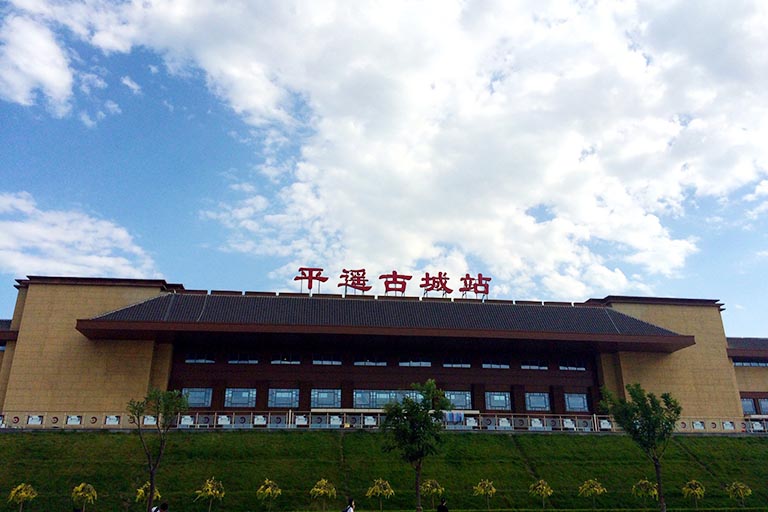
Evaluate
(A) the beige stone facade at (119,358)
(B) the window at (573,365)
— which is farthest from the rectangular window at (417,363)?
(A) the beige stone facade at (119,358)

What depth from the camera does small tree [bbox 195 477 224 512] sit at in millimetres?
25984

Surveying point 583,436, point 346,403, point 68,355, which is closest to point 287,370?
point 346,403

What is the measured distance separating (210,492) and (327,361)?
18033 millimetres

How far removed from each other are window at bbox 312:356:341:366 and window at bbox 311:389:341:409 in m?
1.80

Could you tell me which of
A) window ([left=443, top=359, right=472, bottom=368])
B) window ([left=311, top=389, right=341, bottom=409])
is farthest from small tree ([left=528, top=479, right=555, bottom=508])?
window ([left=311, top=389, right=341, bottom=409])

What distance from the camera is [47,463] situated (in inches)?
1169

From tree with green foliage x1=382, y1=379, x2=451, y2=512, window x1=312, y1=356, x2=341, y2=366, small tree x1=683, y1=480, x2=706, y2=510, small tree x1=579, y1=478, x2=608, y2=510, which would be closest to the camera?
tree with green foliage x1=382, y1=379, x2=451, y2=512

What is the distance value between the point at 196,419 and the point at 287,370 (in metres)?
8.95

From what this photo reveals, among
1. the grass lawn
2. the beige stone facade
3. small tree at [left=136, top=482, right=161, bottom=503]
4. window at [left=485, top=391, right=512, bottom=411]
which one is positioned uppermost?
the beige stone facade

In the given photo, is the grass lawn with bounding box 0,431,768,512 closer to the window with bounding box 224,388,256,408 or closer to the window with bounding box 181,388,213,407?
the window with bounding box 224,388,256,408

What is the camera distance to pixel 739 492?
2847 centimetres

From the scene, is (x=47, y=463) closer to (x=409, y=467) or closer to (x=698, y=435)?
(x=409, y=467)

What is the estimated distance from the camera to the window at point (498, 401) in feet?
144

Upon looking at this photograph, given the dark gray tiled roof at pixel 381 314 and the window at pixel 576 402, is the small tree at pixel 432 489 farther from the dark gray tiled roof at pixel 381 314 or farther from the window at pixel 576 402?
the window at pixel 576 402
